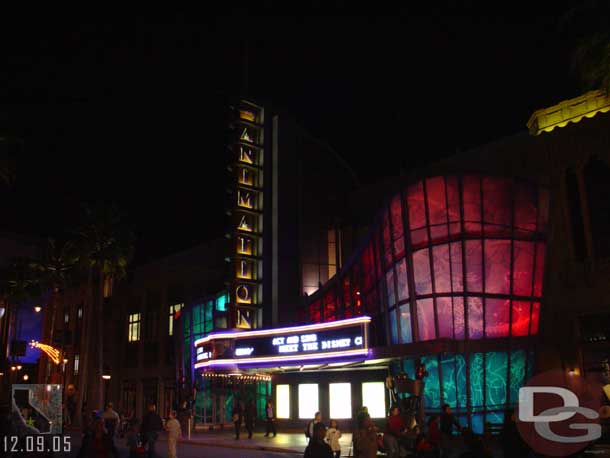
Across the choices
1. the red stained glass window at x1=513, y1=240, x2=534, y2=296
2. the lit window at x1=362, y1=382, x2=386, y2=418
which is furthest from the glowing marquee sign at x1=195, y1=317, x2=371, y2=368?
the red stained glass window at x1=513, y1=240, x2=534, y2=296

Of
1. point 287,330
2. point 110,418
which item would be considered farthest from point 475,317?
point 110,418

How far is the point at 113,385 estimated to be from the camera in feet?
190

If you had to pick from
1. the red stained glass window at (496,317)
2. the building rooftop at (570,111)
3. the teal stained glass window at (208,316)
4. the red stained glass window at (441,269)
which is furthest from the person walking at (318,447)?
the teal stained glass window at (208,316)

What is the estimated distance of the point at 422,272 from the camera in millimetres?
28719

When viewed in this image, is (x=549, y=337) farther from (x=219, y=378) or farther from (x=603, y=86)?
(x=219, y=378)

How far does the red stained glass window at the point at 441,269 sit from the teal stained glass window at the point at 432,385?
3.04 metres

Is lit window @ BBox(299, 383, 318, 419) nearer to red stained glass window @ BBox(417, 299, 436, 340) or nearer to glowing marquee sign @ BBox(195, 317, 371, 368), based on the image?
glowing marquee sign @ BBox(195, 317, 371, 368)

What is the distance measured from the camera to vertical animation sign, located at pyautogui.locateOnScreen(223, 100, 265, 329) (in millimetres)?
34781

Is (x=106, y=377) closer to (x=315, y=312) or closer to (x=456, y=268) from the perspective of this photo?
(x=315, y=312)

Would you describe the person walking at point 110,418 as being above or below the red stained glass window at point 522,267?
below

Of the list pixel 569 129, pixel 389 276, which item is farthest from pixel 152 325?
pixel 569 129

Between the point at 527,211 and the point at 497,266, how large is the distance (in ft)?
9.08

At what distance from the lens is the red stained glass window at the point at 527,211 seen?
2792cm

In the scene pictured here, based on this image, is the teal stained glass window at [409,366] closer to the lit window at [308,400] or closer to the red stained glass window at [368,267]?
the red stained glass window at [368,267]
